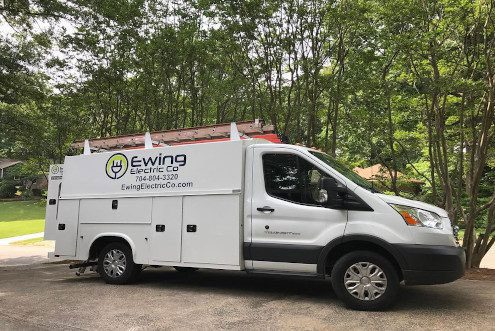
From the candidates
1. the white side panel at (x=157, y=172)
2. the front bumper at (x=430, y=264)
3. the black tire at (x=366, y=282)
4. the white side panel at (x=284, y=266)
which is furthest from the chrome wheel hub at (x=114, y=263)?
the front bumper at (x=430, y=264)

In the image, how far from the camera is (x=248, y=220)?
22.1 feet

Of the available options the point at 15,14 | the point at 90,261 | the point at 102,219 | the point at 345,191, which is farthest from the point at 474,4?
the point at 15,14

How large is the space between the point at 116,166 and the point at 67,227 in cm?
160

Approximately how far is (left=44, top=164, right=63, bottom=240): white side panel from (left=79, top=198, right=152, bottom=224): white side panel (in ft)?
2.94

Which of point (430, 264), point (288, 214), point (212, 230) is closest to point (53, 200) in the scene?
point (212, 230)

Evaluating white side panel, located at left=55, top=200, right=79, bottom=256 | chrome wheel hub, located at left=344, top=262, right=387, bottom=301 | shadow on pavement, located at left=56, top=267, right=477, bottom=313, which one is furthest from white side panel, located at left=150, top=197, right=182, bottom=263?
chrome wheel hub, located at left=344, top=262, right=387, bottom=301

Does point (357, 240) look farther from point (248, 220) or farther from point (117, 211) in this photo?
point (117, 211)

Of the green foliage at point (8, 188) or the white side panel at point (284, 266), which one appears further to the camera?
the green foliage at point (8, 188)

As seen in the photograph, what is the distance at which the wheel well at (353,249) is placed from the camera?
5916mm

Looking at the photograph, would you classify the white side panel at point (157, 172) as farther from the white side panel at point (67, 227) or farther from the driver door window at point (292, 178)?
the driver door window at point (292, 178)

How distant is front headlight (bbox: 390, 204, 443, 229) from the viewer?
18.9 feet

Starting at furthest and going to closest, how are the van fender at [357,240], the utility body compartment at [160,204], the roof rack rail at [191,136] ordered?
the roof rack rail at [191,136], the utility body compartment at [160,204], the van fender at [357,240]

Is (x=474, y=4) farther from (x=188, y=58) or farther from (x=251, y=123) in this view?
(x=188, y=58)

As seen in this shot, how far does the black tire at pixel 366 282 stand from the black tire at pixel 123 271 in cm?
364
